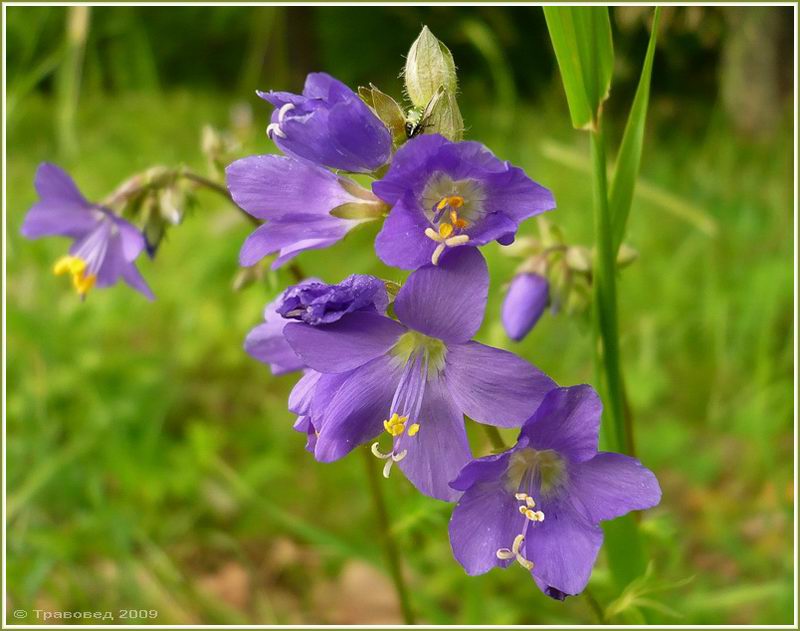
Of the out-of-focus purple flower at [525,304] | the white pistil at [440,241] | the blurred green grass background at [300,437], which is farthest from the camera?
the blurred green grass background at [300,437]

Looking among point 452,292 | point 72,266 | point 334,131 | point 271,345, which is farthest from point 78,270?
point 452,292

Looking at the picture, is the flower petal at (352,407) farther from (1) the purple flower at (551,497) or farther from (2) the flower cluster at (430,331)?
(1) the purple flower at (551,497)

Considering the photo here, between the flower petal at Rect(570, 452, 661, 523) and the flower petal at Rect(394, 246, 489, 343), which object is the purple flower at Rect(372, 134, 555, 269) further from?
the flower petal at Rect(570, 452, 661, 523)

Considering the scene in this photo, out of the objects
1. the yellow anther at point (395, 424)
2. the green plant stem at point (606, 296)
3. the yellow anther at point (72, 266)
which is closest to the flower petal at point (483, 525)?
the yellow anther at point (395, 424)

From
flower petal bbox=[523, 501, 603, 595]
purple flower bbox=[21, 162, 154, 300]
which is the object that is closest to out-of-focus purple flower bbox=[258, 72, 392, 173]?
flower petal bbox=[523, 501, 603, 595]

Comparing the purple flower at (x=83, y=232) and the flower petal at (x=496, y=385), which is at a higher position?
the flower petal at (x=496, y=385)
